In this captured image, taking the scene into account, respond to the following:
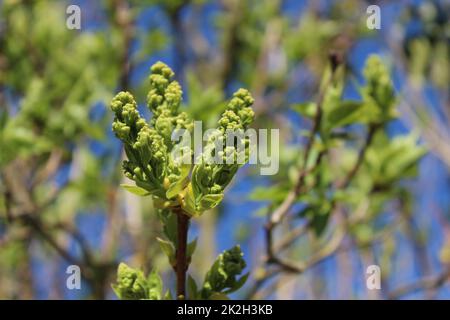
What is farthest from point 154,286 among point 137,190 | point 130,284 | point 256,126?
point 256,126

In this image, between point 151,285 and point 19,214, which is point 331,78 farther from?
point 19,214

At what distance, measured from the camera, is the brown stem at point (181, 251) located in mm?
854

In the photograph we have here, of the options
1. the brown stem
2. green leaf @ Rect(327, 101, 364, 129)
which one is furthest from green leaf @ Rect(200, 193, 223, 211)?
green leaf @ Rect(327, 101, 364, 129)

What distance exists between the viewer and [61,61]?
209 centimetres

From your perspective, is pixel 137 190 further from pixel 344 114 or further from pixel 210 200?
pixel 344 114

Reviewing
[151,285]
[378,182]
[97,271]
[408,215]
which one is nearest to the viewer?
[151,285]

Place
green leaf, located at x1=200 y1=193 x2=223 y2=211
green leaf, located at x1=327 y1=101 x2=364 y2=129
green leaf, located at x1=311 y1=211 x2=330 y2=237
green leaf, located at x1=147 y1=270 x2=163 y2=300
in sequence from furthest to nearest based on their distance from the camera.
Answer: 1. green leaf, located at x1=311 y1=211 x2=330 y2=237
2. green leaf, located at x1=327 y1=101 x2=364 y2=129
3. green leaf, located at x1=147 y1=270 x2=163 y2=300
4. green leaf, located at x1=200 y1=193 x2=223 y2=211

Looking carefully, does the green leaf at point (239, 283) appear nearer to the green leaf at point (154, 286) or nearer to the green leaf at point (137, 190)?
the green leaf at point (154, 286)

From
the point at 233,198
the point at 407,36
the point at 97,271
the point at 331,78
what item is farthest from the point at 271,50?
the point at 331,78

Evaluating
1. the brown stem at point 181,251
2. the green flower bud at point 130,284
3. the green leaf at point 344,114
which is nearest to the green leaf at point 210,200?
the brown stem at point 181,251

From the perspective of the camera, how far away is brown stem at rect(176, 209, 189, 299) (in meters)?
0.85

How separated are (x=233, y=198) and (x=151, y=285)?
120 centimetres

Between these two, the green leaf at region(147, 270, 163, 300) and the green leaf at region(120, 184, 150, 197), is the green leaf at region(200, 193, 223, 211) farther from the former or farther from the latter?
the green leaf at region(147, 270, 163, 300)

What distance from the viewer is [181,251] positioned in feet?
2.81
